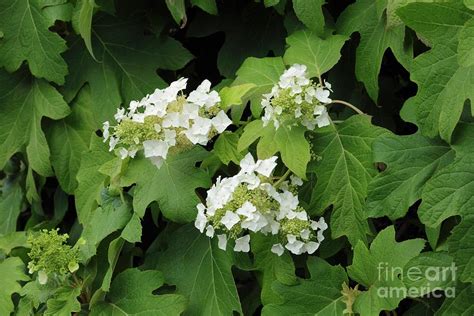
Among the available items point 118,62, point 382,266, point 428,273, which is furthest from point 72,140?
point 428,273

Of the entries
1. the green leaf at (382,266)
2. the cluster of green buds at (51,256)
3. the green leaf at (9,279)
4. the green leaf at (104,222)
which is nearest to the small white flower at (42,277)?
the cluster of green buds at (51,256)

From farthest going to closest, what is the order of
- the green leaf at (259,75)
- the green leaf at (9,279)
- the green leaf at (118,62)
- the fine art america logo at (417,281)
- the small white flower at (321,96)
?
the green leaf at (118,62), the green leaf at (9,279), the green leaf at (259,75), the small white flower at (321,96), the fine art america logo at (417,281)

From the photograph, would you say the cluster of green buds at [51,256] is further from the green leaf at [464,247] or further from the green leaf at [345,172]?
the green leaf at [464,247]

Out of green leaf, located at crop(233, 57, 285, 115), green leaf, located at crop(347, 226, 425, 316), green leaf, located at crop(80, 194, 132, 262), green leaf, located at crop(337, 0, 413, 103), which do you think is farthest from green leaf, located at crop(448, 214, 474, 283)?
green leaf, located at crop(80, 194, 132, 262)

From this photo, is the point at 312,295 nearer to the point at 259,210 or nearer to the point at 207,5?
the point at 259,210

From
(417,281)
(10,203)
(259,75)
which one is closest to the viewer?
(417,281)

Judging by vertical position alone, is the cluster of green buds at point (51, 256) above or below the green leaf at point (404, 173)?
below

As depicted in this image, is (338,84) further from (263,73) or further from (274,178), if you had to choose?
(274,178)

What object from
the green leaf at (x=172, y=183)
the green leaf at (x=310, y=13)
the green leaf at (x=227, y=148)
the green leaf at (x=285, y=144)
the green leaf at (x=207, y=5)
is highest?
the green leaf at (x=310, y=13)
